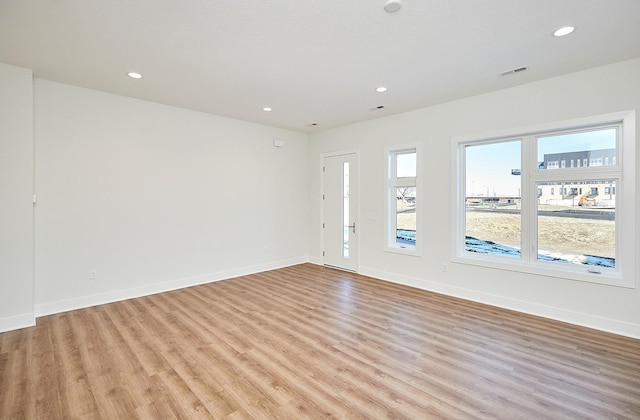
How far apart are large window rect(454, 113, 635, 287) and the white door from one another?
76.9 inches

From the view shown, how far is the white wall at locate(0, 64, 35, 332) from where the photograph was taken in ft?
10.2

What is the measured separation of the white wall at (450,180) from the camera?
309 centimetres

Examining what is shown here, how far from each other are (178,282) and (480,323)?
429 cm

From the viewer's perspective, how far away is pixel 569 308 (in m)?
3.34

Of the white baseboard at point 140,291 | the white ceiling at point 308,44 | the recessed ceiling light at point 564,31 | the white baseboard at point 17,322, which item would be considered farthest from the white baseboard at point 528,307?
the white baseboard at point 17,322

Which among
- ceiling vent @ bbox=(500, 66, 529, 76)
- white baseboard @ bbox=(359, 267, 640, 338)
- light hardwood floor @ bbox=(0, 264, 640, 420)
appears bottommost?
light hardwood floor @ bbox=(0, 264, 640, 420)

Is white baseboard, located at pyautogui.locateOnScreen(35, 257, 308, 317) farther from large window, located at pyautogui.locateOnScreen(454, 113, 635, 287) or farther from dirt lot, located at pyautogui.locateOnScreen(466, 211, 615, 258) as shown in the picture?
dirt lot, located at pyautogui.locateOnScreen(466, 211, 615, 258)

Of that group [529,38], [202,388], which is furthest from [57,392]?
[529,38]

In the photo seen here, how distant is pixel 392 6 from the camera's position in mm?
2146

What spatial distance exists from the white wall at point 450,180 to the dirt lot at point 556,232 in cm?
35

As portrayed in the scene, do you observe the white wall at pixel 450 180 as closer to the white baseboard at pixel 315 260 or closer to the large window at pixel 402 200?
the large window at pixel 402 200

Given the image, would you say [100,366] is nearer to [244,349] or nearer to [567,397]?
[244,349]

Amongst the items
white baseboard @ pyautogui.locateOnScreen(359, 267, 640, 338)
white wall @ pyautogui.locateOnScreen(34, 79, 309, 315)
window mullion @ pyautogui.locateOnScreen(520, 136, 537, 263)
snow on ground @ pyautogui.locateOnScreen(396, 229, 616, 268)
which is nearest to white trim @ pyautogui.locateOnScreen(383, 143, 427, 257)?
snow on ground @ pyautogui.locateOnScreen(396, 229, 616, 268)

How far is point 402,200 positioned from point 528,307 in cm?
231
